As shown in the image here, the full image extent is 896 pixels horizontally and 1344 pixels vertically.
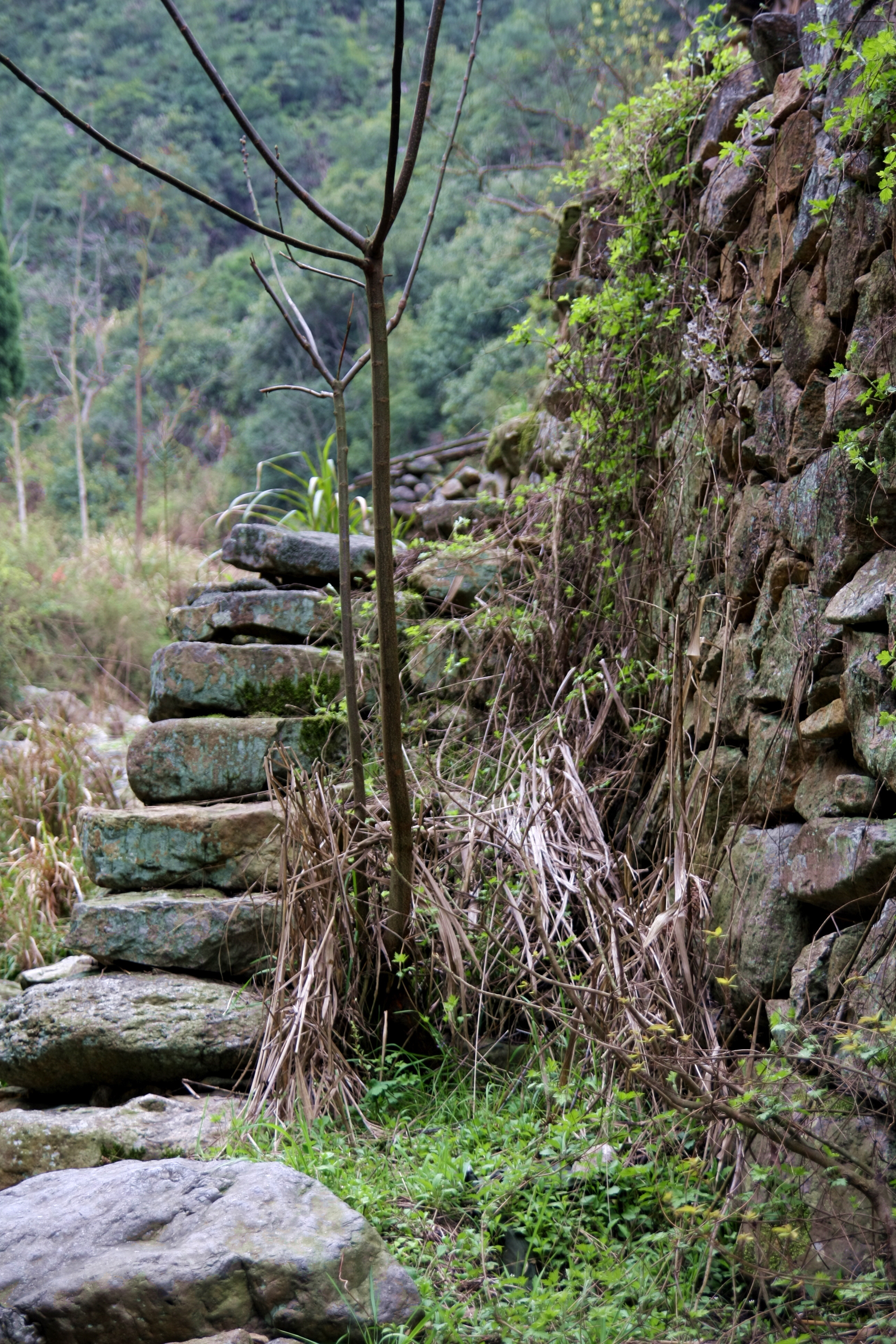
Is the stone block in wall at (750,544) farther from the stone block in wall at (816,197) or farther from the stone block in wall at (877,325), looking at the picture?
the stone block in wall at (816,197)

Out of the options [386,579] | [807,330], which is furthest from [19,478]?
[807,330]

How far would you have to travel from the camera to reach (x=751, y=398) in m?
2.33

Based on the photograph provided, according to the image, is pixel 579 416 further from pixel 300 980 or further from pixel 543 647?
pixel 300 980

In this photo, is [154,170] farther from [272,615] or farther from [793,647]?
[272,615]

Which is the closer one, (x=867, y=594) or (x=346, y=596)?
(x=867, y=594)

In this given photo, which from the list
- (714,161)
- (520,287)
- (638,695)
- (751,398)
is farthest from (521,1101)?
(520,287)

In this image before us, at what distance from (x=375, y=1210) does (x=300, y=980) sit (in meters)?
0.64

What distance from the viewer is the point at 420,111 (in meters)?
1.63

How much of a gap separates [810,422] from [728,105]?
1.04 m

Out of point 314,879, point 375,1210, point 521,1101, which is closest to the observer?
point 375,1210

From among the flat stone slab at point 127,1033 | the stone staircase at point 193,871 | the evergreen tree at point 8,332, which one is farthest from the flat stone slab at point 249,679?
the evergreen tree at point 8,332

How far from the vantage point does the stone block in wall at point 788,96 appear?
2.24 m

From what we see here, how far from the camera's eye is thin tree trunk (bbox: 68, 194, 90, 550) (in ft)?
40.3

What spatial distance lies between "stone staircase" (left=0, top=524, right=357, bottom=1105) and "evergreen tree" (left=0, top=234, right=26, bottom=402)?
11.0 metres
